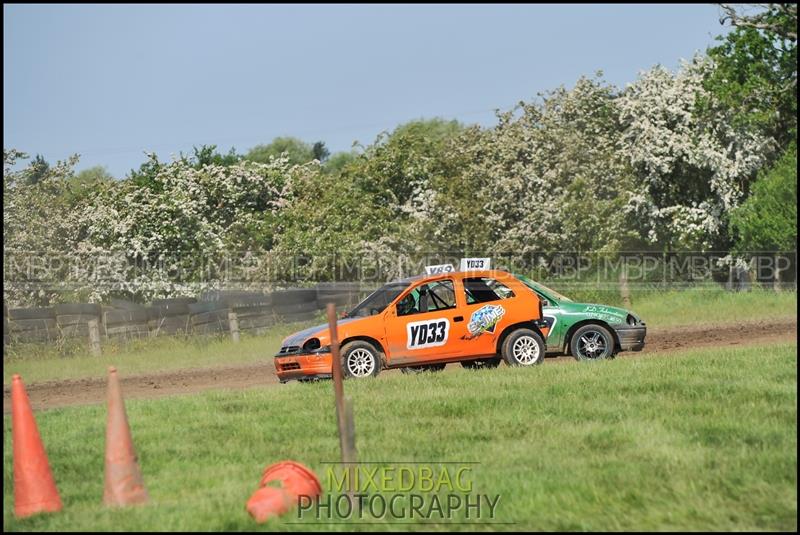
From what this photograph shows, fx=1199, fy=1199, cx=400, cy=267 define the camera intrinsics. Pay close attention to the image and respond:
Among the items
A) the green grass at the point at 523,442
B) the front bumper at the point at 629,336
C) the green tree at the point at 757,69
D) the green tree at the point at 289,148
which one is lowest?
the green grass at the point at 523,442

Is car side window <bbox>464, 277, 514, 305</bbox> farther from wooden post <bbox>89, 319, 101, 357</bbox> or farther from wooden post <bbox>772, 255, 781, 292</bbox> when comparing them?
wooden post <bbox>772, 255, 781, 292</bbox>

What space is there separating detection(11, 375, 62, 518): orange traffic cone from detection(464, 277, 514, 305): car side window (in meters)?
9.76

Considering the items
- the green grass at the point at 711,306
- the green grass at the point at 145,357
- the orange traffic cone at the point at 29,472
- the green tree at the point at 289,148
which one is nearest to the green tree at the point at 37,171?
the green grass at the point at 145,357

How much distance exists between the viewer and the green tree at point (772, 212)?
101 ft

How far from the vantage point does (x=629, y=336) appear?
1873 centimetres

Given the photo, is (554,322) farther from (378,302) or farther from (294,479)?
(294,479)

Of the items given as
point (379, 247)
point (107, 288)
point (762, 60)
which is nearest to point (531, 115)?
point (379, 247)

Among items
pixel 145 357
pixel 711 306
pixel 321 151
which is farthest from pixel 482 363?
pixel 321 151

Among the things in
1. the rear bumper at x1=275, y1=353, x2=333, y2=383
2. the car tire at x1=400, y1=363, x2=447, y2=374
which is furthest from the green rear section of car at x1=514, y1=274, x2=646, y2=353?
the rear bumper at x1=275, y1=353, x2=333, y2=383

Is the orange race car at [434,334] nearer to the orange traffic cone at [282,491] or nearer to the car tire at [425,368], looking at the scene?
the car tire at [425,368]

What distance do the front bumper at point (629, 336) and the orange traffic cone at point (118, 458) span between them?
10962 mm

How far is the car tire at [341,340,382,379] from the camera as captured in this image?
17.9 metres

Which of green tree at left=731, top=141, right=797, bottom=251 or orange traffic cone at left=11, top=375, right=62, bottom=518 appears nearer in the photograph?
orange traffic cone at left=11, top=375, right=62, bottom=518

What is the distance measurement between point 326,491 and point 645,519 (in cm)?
259
